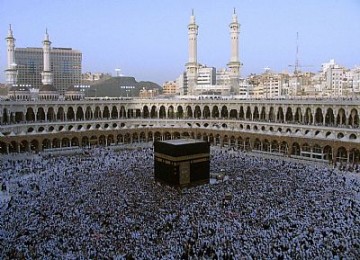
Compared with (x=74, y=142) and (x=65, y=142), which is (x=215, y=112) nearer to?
(x=74, y=142)

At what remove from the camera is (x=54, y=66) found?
73250 millimetres

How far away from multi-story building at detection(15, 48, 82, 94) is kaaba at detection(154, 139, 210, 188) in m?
54.3

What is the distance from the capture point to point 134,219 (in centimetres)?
1514

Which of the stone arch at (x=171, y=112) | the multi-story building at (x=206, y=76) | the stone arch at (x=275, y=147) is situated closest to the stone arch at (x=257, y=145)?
the stone arch at (x=275, y=147)

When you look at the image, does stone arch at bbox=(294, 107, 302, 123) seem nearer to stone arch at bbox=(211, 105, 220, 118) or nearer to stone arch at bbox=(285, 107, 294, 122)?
stone arch at bbox=(285, 107, 294, 122)

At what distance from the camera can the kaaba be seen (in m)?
21.7

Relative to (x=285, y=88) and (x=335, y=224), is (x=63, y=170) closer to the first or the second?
(x=335, y=224)

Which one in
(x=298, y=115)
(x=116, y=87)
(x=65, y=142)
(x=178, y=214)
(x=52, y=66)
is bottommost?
(x=178, y=214)

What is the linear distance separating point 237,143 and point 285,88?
57800mm

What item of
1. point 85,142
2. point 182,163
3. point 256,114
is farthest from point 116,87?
point 182,163

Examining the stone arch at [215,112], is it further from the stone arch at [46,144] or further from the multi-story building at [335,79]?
the multi-story building at [335,79]

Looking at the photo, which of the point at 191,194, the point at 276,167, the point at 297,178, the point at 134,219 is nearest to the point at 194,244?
the point at 134,219

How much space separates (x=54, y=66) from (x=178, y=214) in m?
63.5

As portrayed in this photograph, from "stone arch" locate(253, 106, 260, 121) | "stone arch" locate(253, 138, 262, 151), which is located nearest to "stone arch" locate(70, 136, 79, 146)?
"stone arch" locate(253, 138, 262, 151)
